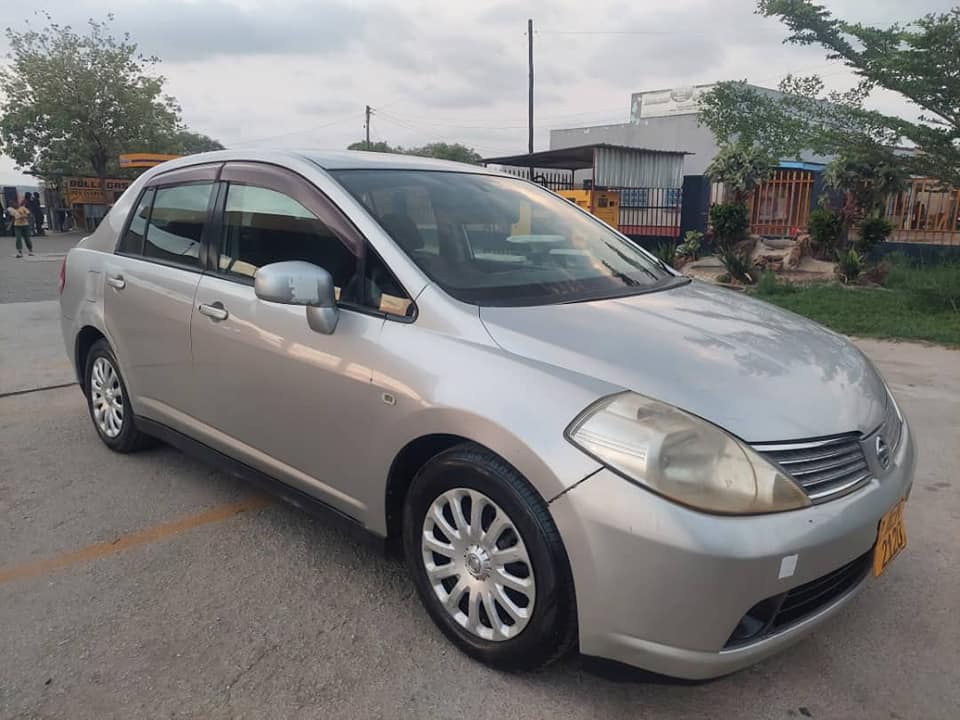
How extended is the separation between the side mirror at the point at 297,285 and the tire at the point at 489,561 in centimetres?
70

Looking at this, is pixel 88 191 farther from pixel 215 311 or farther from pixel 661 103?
pixel 215 311

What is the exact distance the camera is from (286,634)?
259 centimetres

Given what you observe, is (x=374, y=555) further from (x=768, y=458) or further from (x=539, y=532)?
(x=768, y=458)

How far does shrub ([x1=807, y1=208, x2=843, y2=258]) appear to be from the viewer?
42.4 feet

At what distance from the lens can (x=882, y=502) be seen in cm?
220

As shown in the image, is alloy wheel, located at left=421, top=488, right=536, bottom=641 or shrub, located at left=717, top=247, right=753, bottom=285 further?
shrub, located at left=717, top=247, right=753, bottom=285

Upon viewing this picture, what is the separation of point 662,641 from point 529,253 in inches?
65.2

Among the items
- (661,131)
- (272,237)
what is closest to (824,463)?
(272,237)

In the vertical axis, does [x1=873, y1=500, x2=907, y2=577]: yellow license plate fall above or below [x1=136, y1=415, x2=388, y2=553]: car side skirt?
above

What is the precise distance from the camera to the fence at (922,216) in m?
13.0

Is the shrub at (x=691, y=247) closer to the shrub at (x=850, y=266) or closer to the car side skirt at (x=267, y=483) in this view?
the shrub at (x=850, y=266)

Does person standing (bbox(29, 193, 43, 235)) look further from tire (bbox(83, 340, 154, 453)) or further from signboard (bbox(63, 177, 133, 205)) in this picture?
tire (bbox(83, 340, 154, 453))

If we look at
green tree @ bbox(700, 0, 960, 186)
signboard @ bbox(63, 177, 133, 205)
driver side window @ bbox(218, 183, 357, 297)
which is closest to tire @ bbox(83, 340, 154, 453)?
driver side window @ bbox(218, 183, 357, 297)

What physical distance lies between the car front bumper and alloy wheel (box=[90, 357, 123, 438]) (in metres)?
3.05
